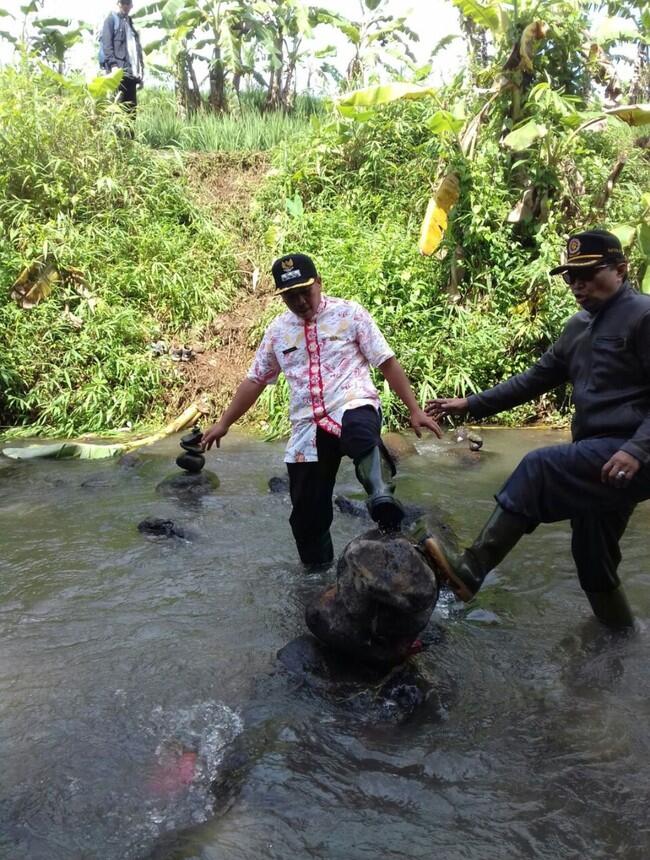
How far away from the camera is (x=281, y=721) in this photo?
3.23m

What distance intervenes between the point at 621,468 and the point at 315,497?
1.84m

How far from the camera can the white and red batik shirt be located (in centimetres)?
430

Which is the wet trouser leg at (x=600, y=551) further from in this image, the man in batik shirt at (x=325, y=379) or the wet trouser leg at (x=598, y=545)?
the man in batik shirt at (x=325, y=379)

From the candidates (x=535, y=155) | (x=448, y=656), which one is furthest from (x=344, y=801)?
(x=535, y=155)

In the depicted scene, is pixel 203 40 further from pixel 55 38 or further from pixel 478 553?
pixel 478 553

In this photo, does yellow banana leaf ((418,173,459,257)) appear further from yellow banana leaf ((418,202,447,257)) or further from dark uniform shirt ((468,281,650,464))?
dark uniform shirt ((468,281,650,464))

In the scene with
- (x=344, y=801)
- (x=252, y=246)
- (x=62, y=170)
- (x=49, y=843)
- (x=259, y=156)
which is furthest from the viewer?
(x=259, y=156)

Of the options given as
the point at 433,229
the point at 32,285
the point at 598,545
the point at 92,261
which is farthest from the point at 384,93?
the point at 598,545

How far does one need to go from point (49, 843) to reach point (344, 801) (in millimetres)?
960

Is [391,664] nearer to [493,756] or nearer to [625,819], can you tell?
[493,756]

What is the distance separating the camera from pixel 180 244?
11.4 meters

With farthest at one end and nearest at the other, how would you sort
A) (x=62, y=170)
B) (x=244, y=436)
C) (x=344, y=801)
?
(x=62, y=170) < (x=244, y=436) < (x=344, y=801)

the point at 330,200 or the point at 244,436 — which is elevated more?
the point at 330,200

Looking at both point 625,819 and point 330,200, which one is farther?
point 330,200
